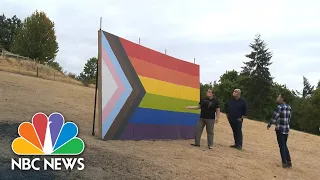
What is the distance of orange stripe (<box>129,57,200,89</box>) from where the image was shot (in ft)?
31.8

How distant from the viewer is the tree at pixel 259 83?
191ft

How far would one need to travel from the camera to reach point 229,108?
10711mm

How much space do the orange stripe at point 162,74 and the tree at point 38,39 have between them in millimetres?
37934

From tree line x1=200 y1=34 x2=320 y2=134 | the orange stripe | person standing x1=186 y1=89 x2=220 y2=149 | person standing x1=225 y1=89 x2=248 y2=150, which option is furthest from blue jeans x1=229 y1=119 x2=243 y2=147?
tree line x1=200 y1=34 x2=320 y2=134

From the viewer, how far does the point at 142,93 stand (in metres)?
9.70

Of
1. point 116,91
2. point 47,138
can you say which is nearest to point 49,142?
point 47,138

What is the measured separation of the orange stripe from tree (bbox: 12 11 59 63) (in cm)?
3793

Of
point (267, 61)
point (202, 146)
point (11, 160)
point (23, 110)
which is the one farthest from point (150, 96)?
point (267, 61)

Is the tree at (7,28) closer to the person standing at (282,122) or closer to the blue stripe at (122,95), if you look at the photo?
the blue stripe at (122,95)

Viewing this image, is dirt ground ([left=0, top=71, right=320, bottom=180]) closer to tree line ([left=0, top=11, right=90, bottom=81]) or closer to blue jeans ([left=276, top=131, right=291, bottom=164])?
blue jeans ([left=276, top=131, right=291, bottom=164])

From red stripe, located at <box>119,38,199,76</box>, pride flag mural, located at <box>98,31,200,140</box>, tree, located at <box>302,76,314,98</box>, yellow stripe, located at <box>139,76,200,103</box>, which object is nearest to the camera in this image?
pride flag mural, located at <box>98,31,200,140</box>

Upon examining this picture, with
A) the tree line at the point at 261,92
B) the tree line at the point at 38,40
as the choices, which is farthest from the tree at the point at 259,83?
the tree line at the point at 38,40

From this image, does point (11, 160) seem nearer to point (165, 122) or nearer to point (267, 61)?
point (165, 122)

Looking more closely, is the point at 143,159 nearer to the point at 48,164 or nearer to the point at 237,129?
the point at 48,164
